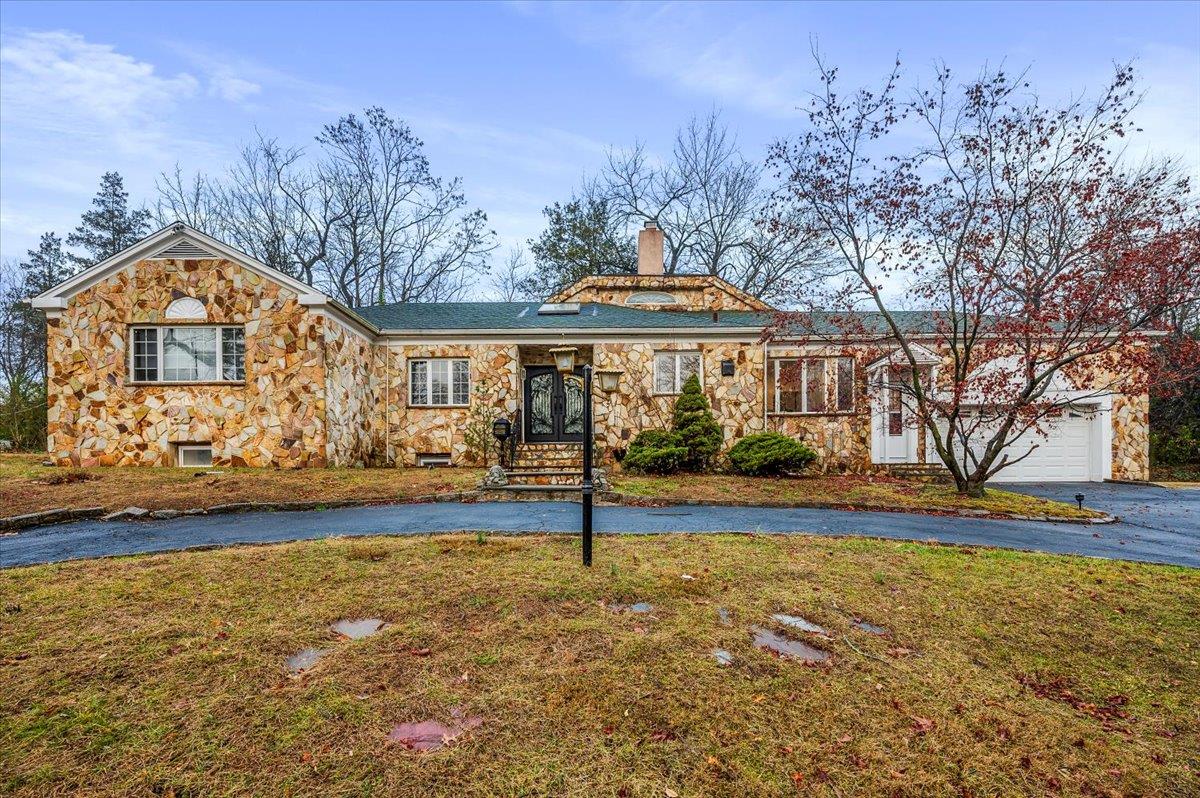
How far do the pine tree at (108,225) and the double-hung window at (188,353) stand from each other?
63.5 feet

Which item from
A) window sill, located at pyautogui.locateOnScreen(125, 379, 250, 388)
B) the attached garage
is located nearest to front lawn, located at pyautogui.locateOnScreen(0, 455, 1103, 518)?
window sill, located at pyautogui.locateOnScreen(125, 379, 250, 388)

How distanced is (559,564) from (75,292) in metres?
13.7

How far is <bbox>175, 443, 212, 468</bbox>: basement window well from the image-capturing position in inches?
479

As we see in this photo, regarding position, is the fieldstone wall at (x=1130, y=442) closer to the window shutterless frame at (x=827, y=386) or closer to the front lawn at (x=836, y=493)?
the front lawn at (x=836, y=493)

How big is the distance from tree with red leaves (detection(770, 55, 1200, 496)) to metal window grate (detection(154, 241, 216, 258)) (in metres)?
12.1

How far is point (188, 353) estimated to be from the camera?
12258mm

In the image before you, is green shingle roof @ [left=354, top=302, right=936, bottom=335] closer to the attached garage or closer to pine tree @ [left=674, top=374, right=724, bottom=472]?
pine tree @ [left=674, top=374, right=724, bottom=472]

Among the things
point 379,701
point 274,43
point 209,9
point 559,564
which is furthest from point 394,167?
point 379,701

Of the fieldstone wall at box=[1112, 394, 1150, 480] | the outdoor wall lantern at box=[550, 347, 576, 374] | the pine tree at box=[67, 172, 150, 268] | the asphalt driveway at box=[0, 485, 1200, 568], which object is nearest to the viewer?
the asphalt driveway at box=[0, 485, 1200, 568]

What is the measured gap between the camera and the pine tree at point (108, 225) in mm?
26438

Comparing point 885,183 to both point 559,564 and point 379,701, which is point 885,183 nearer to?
point 559,564

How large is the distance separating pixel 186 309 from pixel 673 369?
441 inches

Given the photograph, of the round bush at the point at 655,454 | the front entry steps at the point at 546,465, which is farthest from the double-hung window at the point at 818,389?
the front entry steps at the point at 546,465

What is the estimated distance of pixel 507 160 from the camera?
2081cm
